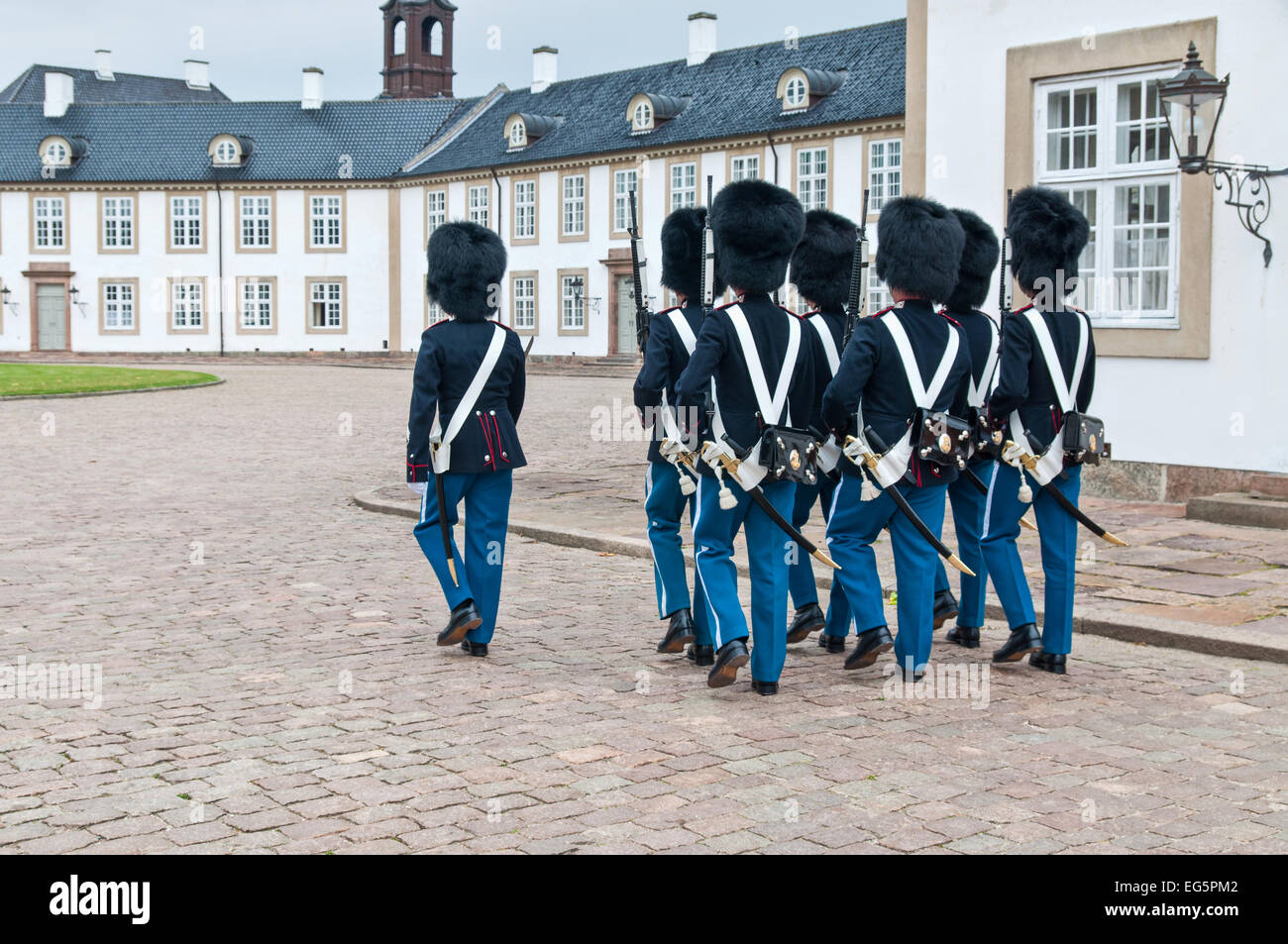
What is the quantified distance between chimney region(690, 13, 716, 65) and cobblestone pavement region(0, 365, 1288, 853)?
40645 millimetres

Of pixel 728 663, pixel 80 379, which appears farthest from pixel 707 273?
pixel 80 379

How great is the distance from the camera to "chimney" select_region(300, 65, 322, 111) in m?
59.0

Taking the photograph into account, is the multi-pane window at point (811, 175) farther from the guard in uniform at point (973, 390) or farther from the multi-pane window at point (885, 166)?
the guard in uniform at point (973, 390)

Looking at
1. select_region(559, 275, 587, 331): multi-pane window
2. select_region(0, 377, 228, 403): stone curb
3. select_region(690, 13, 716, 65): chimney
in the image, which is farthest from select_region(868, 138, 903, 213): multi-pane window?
select_region(0, 377, 228, 403): stone curb

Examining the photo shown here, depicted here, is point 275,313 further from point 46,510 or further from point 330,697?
point 330,697

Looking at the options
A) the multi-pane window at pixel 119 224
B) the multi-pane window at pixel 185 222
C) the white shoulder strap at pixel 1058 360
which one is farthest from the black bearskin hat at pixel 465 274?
the multi-pane window at pixel 119 224

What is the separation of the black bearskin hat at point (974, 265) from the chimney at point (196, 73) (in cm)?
6909

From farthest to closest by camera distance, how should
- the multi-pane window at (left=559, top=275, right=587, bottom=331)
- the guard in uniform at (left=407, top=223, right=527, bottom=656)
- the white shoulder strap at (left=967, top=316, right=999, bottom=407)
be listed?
the multi-pane window at (left=559, top=275, right=587, bottom=331), the guard in uniform at (left=407, top=223, right=527, bottom=656), the white shoulder strap at (left=967, top=316, right=999, bottom=407)

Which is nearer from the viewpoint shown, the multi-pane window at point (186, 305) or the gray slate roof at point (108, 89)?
the multi-pane window at point (186, 305)

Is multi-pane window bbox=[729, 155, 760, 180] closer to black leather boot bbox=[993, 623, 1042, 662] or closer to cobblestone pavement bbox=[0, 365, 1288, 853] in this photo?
cobblestone pavement bbox=[0, 365, 1288, 853]

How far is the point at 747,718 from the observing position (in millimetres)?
6172

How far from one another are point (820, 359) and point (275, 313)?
5138cm

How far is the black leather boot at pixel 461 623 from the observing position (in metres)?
7.25
